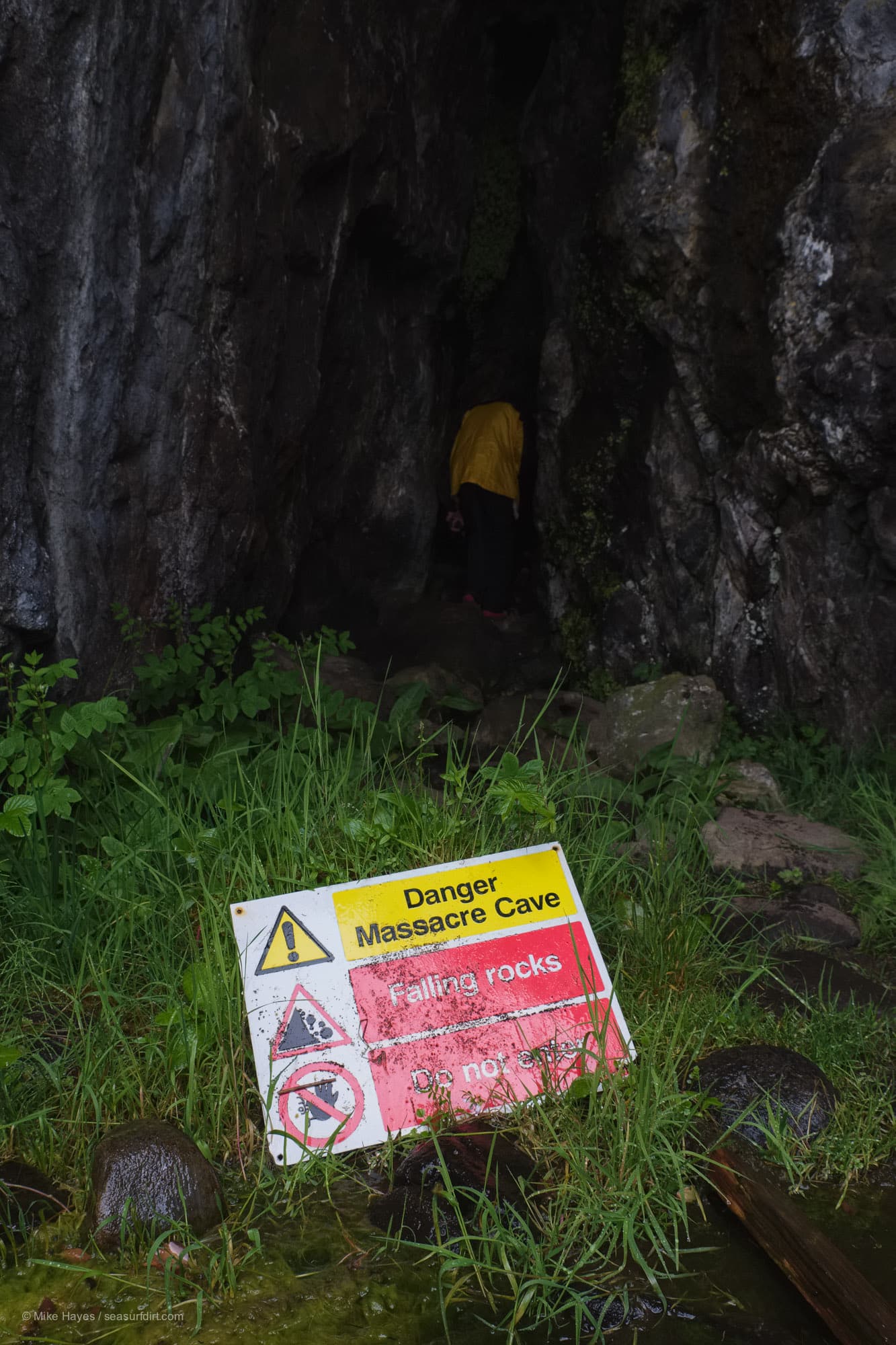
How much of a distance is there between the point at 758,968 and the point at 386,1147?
106cm

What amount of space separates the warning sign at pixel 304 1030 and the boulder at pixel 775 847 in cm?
160

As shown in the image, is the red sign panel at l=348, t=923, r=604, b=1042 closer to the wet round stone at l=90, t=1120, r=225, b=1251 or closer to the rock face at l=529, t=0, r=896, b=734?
the wet round stone at l=90, t=1120, r=225, b=1251

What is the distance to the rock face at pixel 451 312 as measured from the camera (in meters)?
3.44

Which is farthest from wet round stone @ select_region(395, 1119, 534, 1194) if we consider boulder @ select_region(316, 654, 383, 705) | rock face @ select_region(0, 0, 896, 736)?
boulder @ select_region(316, 654, 383, 705)

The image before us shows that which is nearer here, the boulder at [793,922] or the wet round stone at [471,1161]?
the wet round stone at [471,1161]

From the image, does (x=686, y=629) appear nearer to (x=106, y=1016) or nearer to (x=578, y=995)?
(x=578, y=995)

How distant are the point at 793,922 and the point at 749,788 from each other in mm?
1162

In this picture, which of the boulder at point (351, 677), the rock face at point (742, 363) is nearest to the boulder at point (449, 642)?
the boulder at point (351, 677)

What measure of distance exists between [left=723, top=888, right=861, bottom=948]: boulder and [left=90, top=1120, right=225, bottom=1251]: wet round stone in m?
1.71

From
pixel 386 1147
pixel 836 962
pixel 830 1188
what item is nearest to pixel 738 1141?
pixel 830 1188

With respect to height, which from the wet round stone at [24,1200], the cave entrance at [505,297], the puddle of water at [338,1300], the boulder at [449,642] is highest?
the cave entrance at [505,297]

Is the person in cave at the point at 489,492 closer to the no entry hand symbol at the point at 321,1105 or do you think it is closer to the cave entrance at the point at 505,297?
the cave entrance at the point at 505,297

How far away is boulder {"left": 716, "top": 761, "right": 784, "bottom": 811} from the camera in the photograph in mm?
4090

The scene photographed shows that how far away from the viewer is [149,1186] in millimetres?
1858
